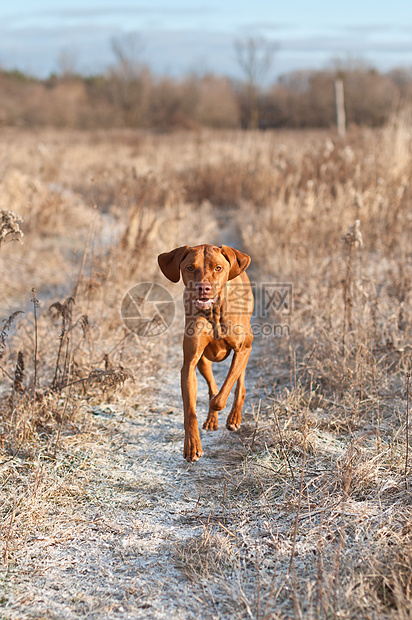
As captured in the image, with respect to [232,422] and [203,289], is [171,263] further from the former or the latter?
[232,422]

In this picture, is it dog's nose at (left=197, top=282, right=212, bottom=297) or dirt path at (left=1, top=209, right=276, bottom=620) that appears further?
dog's nose at (left=197, top=282, right=212, bottom=297)

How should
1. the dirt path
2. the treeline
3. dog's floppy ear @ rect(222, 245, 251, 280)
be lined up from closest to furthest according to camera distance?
1. the dirt path
2. dog's floppy ear @ rect(222, 245, 251, 280)
3. the treeline

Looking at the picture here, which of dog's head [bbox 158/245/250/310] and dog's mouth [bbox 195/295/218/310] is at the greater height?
dog's head [bbox 158/245/250/310]

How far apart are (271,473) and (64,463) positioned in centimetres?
102

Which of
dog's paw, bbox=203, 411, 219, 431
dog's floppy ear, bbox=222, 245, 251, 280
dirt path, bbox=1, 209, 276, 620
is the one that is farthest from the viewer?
dog's paw, bbox=203, 411, 219, 431

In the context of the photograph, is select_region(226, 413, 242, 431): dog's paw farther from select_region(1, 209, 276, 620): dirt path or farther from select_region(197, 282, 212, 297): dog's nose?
select_region(197, 282, 212, 297): dog's nose

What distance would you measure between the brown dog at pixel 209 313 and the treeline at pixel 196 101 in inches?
841

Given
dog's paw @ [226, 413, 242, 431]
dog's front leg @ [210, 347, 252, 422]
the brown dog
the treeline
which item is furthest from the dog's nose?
the treeline

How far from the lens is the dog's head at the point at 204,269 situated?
2.03m

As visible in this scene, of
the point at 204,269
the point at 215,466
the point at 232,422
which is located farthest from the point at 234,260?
the point at 215,466

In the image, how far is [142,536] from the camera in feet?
7.35

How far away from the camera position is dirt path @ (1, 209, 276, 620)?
1892 millimetres

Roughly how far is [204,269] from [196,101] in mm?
37549

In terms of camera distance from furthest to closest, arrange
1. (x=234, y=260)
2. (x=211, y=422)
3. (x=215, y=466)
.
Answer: (x=215, y=466) < (x=211, y=422) < (x=234, y=260)
